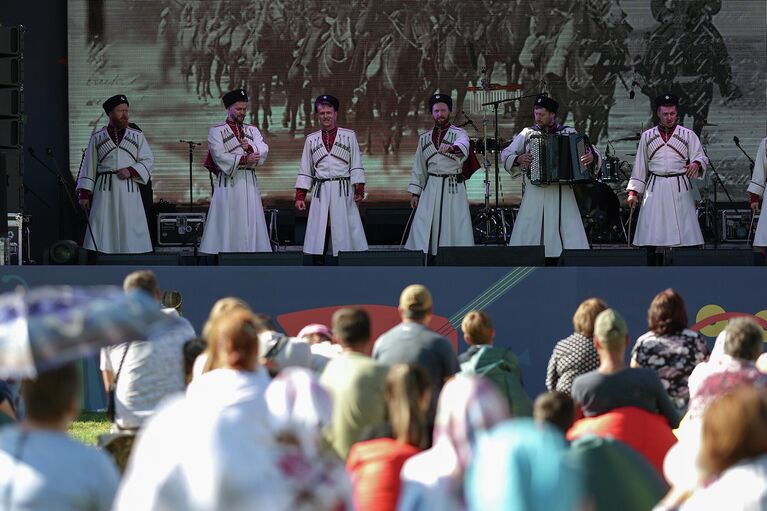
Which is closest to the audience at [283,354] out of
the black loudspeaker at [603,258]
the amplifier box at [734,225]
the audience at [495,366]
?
the audience at [495,366]

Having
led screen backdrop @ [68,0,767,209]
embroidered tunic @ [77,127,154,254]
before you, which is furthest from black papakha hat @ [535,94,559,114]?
led screen backdrop @ [68,0,767,209]

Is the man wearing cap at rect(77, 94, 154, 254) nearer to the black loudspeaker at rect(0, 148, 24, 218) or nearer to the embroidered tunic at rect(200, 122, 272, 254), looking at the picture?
the embroidered tunic at rect(200, 122, 272, 254)

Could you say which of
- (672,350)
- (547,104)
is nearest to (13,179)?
(547,104)

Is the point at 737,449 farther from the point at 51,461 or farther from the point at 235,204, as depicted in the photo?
the point at 235,204

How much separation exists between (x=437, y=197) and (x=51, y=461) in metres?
9.72

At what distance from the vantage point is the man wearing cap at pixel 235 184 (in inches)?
474

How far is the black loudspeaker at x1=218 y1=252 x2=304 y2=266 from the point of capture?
10.2 meters

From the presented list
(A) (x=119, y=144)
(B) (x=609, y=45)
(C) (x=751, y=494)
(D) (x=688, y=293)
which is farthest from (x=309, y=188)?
(C) (x=751, y=494)

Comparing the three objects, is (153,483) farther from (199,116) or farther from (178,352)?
(199,116)

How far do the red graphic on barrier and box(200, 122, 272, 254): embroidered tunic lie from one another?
2746 millimetres

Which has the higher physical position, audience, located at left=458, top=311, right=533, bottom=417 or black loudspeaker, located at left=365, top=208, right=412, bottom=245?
black loudspeaker, located at left=365, top=208, right=412, bottom=245

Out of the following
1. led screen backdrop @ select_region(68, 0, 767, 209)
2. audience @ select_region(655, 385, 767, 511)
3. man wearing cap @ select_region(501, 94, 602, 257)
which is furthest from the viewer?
led screen backdrop @ select_region(68, 0, 767, 209)

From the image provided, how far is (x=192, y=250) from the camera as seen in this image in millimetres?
14453

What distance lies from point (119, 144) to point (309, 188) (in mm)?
1923
